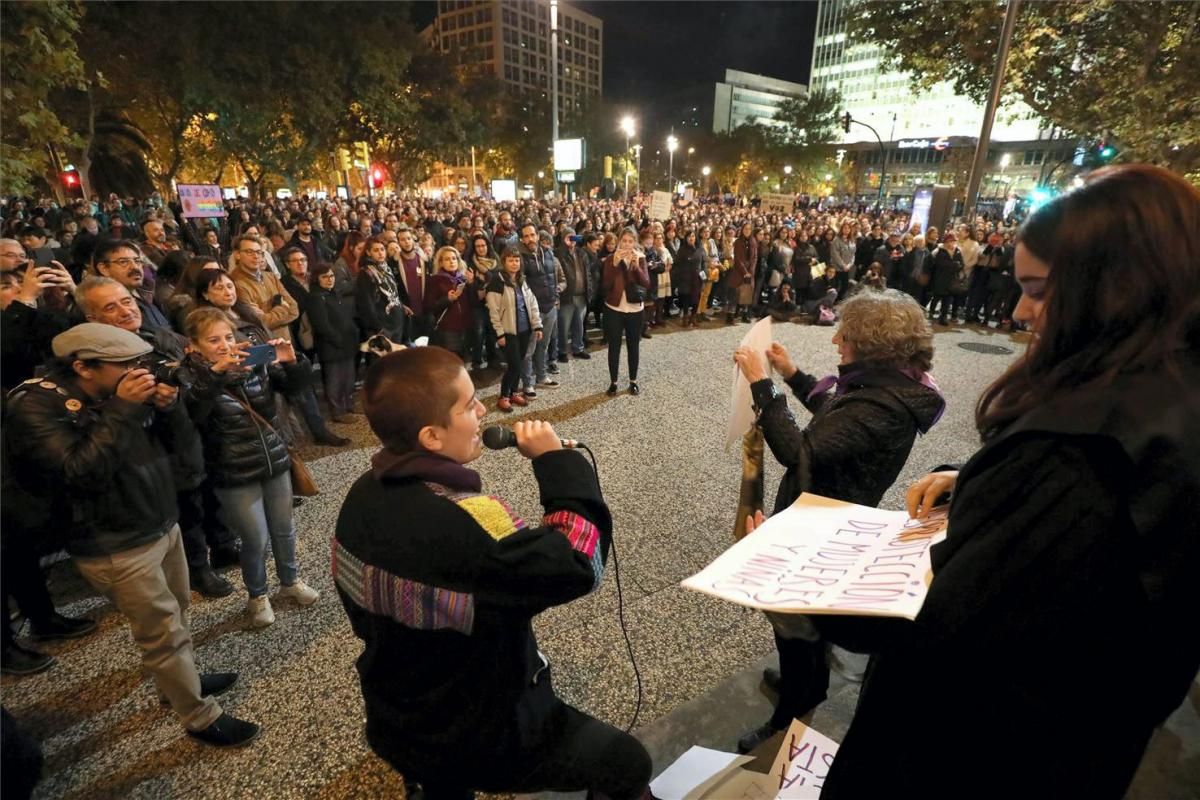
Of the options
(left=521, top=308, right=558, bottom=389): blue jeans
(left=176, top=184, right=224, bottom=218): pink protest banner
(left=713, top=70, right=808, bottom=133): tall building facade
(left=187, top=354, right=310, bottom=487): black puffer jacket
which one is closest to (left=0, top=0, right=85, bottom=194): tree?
(left=176, top=184, right=224, bottom=218): pink protest banner

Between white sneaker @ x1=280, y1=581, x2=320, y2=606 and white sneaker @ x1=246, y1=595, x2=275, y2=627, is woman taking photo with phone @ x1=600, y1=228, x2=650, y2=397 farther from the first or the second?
white sneaker @ x1=246, y1=595, x2=275, y2=627

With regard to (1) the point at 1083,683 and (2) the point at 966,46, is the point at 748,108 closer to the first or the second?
(2) the point at 966,46

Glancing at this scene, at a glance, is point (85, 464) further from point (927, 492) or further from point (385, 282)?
point (385, 282)

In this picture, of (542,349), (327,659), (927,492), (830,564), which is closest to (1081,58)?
(542,349)

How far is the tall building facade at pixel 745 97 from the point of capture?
10719 centimetres

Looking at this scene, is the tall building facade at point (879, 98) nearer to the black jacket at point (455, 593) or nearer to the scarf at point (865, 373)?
the scarf at point (865, 373)

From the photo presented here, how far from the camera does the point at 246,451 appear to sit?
3094 millimetres

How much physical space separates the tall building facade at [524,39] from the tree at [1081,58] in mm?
81019

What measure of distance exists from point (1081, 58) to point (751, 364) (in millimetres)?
17338

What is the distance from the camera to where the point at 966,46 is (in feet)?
45.3

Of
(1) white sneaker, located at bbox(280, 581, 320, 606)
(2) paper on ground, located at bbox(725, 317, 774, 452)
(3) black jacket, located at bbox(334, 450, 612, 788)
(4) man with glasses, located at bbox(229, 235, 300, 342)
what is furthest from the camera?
(4) man with glasses, located at bbox(229, 235, 300, 342)

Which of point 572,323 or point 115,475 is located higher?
point 115,475

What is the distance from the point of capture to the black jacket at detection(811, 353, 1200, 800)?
836 millimetres

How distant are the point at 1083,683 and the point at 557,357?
25.3 ft
